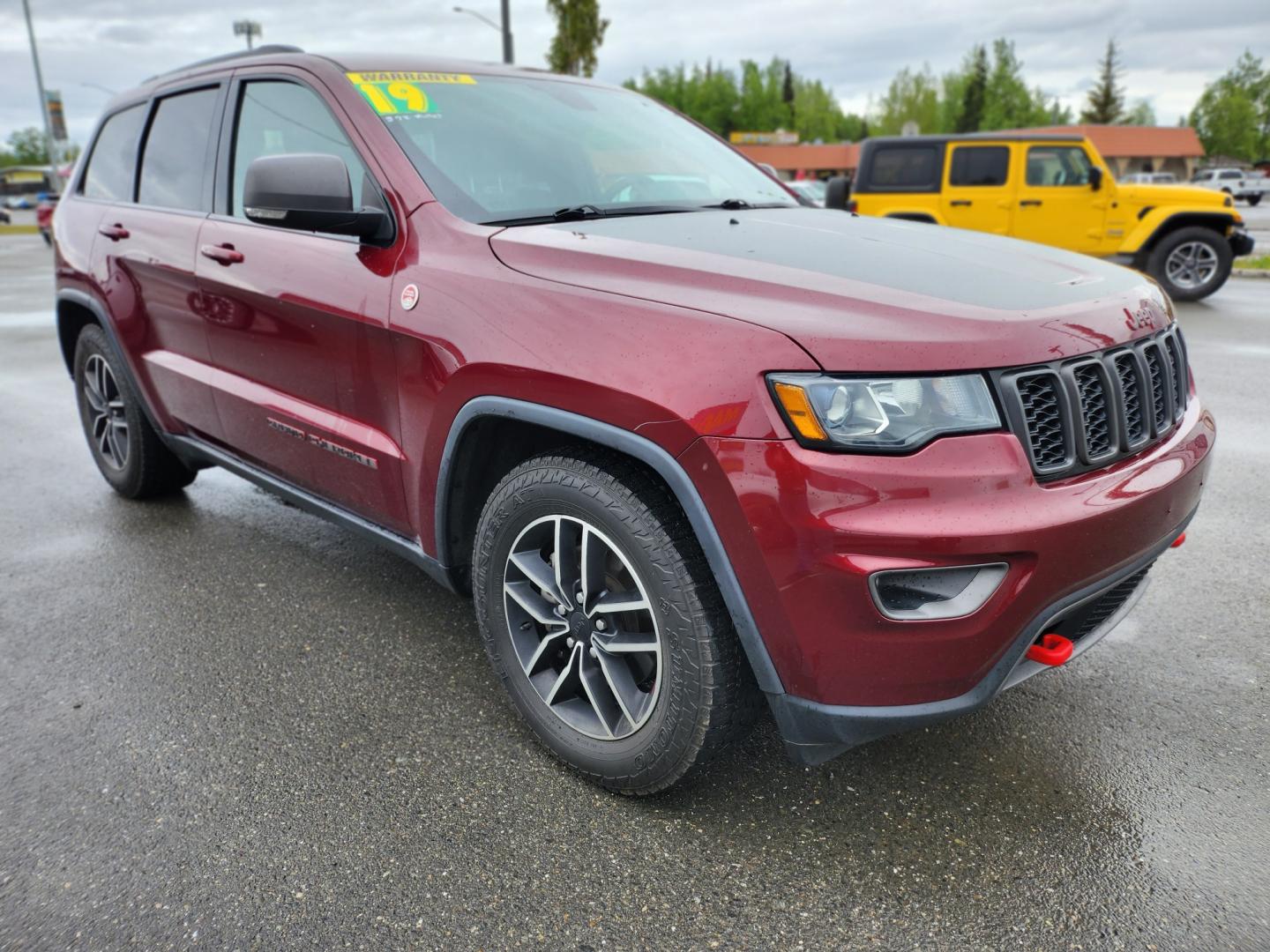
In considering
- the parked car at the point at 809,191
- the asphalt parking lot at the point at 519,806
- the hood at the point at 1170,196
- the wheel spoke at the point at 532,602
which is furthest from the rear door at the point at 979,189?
the wheel spoke at the point at 532,602

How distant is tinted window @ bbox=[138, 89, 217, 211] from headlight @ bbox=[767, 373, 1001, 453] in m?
2.61

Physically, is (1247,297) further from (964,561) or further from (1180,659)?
(964,561)

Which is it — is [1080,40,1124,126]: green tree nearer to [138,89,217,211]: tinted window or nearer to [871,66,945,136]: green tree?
[871,66,945,136]: green tree

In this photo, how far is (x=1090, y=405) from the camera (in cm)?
200

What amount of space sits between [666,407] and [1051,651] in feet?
3.06

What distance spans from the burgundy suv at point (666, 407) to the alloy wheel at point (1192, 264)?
9.76 meters

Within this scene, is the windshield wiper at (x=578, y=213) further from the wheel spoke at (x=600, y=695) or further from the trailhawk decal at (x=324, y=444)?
the wheel spoke at (x=600, y=695)

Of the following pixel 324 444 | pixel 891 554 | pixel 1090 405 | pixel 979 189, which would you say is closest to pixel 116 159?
pixel 324 444

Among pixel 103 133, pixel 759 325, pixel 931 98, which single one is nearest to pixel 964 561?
pixel 759 325

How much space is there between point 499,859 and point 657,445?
996 millimetres

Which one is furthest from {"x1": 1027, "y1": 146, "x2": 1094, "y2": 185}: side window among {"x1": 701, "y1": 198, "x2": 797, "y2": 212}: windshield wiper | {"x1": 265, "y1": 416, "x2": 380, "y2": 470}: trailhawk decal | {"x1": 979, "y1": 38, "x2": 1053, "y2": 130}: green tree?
{"x1": 979, "y1": 38, "x2": 1053, "y2": 130}: green tree

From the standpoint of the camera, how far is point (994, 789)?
2.37 meters

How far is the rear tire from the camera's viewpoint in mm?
4230

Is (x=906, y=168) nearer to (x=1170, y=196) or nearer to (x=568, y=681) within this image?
(x=1170, y=196)
